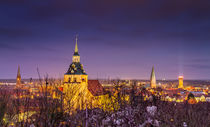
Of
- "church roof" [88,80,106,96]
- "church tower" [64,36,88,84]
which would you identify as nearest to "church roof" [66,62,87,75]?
"church tower" [64,36,88,84]

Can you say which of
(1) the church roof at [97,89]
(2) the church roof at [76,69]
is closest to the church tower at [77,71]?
(2) the church roof at [76,69]

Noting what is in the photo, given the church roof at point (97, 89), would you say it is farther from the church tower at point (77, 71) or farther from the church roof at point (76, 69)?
the church roof at point (76, 69)

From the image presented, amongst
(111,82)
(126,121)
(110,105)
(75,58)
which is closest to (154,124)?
(126,121)

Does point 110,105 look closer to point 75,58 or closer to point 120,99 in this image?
point 120,99

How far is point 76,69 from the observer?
50844 millimetres

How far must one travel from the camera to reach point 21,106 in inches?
217

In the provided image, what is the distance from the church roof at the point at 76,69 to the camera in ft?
165

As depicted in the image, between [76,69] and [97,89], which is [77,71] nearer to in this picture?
[76,69]

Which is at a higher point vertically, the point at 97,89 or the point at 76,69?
the point at 76,69

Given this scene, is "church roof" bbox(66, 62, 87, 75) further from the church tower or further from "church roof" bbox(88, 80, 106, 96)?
"church roof" bbox(88, 80, 106, 96)

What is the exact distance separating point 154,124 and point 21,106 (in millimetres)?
3485

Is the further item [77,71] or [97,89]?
[77,71]

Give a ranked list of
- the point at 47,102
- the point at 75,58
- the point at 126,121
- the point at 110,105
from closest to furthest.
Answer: the point at 47,102
the point at 126,121
the point at 110,105
the point at 75,58

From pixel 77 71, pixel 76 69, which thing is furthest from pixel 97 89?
pixel 76 69
